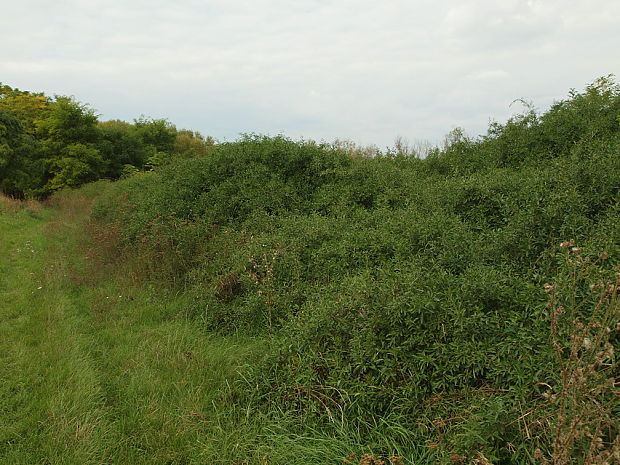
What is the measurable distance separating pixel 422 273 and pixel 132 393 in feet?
9.38

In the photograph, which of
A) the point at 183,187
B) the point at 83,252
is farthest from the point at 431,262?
the point at 83,252

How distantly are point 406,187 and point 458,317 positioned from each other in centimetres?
420

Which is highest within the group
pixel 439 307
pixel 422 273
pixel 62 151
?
pixel 62 151

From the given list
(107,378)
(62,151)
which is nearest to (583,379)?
(107,378)

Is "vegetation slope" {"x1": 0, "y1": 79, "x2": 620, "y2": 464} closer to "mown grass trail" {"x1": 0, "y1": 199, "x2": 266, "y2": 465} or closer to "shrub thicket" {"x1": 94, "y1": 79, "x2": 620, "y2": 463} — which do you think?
"shrub thicket" {"x1": 94, "y1": 79, "x2": 620, "y2": 463}

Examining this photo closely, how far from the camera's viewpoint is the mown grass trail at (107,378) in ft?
10.4

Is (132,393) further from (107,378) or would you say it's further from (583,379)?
(583,379)

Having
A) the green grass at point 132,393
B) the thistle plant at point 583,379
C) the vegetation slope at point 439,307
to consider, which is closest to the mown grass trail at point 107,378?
the green grass at point 132,393

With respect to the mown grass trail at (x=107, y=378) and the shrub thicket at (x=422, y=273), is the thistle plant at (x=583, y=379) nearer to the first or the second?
the shrub thicket at (x=422, y=273)

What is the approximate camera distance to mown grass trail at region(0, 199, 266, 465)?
316cm

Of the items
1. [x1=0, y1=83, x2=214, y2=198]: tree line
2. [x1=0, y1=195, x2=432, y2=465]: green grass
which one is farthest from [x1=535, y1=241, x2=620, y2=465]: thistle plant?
[x1=0, y1=83, x2=214, y2=198]: tree line

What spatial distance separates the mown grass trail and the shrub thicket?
0.54 m

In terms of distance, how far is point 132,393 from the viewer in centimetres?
387

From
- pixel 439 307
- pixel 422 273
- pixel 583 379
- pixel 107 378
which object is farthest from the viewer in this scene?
pixel 107 378
